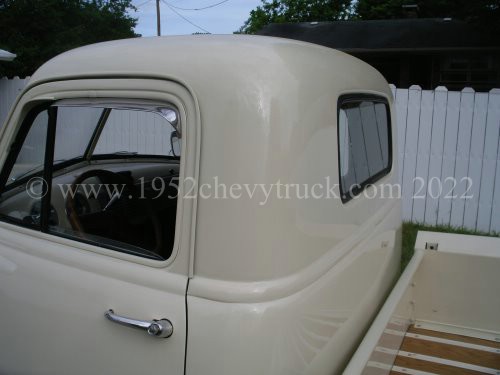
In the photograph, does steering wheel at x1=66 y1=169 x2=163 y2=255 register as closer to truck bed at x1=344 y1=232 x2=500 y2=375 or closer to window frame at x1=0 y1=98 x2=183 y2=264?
window frame at x1=0 y1=98 x2=183 y2=264

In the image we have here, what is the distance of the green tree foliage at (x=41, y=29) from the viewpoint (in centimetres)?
1598

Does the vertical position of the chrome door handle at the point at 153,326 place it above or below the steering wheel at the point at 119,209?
below

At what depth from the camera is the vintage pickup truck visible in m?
1.40

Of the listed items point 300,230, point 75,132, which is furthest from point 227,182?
point 75,132

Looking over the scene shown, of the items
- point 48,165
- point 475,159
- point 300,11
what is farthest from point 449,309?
point 300,11

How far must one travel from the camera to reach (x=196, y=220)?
1.45m

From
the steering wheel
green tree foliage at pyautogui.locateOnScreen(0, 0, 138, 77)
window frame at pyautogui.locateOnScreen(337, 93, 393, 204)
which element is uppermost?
green tree foliage at pyautogui.locateOnScreen(0, 0, 138, 77)

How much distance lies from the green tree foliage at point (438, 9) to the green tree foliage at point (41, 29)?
1169 cm

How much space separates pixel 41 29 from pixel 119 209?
17.1 meters

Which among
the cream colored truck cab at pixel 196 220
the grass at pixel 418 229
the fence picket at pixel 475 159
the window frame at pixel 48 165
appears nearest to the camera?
the cream colored truck cab at pixel 196 220

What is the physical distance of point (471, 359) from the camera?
96.0 inches

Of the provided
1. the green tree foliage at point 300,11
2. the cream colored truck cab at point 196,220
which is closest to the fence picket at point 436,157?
the cream colored truck cab at point 196,220

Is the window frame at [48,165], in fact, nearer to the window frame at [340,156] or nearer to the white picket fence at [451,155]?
the window frame at [340,156]

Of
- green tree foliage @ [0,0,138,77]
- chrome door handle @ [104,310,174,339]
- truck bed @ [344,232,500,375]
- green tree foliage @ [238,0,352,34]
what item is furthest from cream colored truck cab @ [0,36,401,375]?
green tree foliage @ [238,0,352,34]
